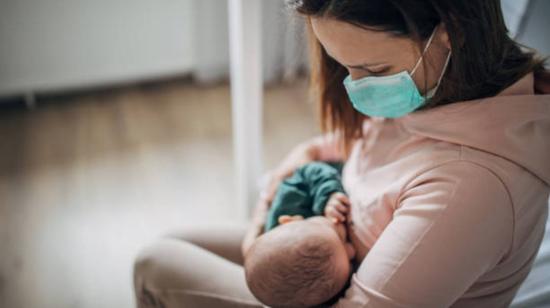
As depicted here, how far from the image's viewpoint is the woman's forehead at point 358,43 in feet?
2.56

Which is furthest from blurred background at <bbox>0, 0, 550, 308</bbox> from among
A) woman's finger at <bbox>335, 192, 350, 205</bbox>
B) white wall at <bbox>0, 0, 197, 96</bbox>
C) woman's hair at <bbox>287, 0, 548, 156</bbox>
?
woman's hair at <bbox>287, 0, 548, 156</bbox>

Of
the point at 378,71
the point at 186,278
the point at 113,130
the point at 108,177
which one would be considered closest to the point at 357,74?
the point at 378,71

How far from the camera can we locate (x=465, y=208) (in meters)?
0.75

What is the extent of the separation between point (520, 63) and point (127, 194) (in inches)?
56.5

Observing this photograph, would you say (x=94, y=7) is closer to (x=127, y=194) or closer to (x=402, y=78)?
(x=127, y=194)

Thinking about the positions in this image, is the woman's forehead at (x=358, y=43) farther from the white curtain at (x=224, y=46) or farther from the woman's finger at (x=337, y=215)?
the white curtain at (x=224, y=46)

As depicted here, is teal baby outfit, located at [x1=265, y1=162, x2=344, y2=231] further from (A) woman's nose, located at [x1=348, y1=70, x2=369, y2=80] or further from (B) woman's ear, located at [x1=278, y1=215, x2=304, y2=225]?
(A) woman's nose, located at [x1=348, y1=70, x2=369, y2=80]

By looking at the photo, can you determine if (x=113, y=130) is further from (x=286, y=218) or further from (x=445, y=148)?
(x=445, y=148)

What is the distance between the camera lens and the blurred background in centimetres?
174

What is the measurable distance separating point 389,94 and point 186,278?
0.49 m

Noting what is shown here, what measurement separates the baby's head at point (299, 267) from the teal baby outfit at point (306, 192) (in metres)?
0.12

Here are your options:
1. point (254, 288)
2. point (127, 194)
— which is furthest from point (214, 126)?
point (254, 288)

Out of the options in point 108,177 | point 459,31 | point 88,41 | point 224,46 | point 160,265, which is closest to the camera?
point 459,31

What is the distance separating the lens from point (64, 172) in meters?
2.03
